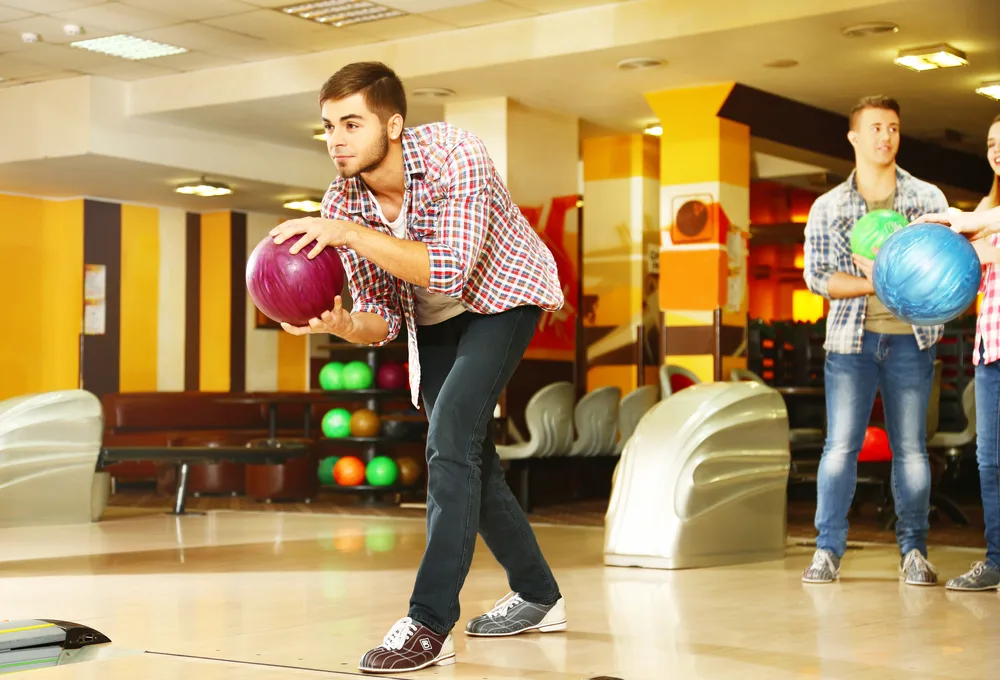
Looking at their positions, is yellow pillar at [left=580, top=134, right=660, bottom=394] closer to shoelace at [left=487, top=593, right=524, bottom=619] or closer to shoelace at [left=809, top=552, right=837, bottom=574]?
shoelace at [left=809, top=552, right=837, bottom=574]

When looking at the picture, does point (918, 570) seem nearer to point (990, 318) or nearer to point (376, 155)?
point (990, 318)

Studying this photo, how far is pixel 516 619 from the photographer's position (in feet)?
11.6

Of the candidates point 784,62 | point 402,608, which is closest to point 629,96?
point 784,62

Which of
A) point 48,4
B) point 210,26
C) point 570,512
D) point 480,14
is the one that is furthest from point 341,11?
point 570,512

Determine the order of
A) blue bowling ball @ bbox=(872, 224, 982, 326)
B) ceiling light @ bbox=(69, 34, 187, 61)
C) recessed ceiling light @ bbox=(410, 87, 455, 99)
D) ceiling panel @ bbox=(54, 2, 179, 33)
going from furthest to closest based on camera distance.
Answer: recessed ceiling light @ bbox=(410, 87, 455, 99), ceiling light @ bbox=(69, 34, 187, 61), ceiling panel @ bbox=(54, 2, 179, 33), blue bowling ball @ bbox=(872, 224, 982, 326)

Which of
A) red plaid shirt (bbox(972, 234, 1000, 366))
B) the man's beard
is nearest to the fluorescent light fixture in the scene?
red plaid shirt (bbox(972, 234, 1000, 366))

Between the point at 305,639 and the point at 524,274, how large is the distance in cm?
118

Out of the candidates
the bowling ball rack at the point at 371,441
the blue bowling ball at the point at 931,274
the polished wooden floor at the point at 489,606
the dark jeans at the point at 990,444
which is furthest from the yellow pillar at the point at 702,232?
the blue bowling ball at the point at 931,274

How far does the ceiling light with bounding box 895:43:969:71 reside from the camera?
29.4ft

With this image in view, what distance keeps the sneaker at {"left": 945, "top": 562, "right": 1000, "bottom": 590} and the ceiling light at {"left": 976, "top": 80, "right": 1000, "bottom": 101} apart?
6.60 meters

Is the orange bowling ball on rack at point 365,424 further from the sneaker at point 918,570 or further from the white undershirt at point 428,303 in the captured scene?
the white undershirt at point 428,303

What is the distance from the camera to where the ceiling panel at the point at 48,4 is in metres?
8.73

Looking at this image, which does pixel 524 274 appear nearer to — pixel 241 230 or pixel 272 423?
pixel 272 423

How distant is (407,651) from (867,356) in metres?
2.40
